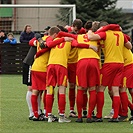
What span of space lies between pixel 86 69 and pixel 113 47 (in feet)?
2.20

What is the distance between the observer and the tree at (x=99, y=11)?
42275 mm

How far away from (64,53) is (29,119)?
57.6 inches

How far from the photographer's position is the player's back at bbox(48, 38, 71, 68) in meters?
10.6

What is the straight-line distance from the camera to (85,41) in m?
10.6

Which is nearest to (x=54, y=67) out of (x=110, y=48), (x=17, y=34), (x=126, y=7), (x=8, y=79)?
(x=110, y=48)

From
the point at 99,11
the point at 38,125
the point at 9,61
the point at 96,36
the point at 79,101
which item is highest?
the point at 96,36

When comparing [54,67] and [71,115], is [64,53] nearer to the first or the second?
[54,67]

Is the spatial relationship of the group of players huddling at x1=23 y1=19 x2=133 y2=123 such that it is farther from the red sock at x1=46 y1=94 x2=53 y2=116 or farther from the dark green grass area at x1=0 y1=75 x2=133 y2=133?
the dark green grass area at x1=0 y1=75 x2=133 y2=133

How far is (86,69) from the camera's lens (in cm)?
1045

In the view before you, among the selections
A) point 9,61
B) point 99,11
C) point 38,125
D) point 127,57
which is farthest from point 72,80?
point 99,11

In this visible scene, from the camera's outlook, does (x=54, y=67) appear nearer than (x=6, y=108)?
Yes

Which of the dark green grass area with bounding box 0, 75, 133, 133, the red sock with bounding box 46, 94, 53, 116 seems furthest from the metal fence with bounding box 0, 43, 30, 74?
the red sock with bounding box 46, 94, 53, 116

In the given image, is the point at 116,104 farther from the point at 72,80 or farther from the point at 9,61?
the point at 9,61

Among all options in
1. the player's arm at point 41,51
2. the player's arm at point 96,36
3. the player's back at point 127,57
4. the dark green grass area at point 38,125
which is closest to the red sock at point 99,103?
the dark green grass area at point 38,125
